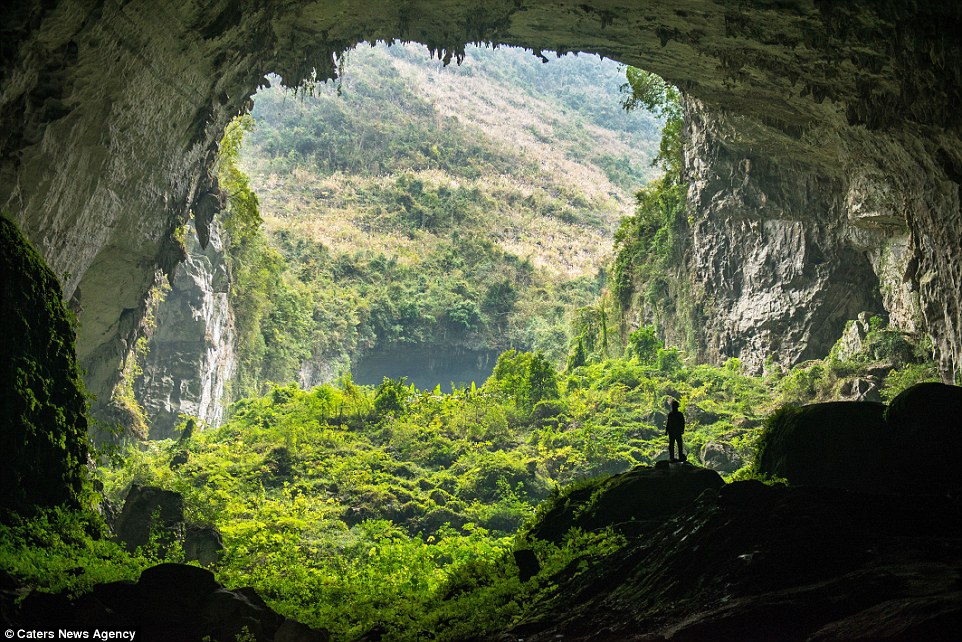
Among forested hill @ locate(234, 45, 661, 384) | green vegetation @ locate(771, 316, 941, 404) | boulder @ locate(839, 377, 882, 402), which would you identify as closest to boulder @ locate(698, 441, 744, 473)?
green vegetation @ locate(771, 316, 941, 404)

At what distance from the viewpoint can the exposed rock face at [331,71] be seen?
35.4 feet

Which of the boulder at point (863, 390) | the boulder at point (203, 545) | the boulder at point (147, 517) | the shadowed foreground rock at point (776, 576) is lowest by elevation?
the shadowed foreground rock at point (776, 576)

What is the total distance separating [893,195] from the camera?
15.8m

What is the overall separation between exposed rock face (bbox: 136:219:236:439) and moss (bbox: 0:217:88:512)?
17.9 metres

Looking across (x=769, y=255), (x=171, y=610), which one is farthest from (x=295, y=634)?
(x=769, y=255)

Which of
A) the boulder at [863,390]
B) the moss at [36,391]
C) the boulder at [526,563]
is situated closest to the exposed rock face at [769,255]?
the boulder at [863,390]

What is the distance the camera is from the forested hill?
42562mm

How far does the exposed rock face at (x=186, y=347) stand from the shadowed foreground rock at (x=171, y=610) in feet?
67.6

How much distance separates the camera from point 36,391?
338 inches

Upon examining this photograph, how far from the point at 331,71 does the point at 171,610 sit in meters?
12.8

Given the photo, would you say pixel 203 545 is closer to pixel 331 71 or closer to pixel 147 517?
pixel 147 517

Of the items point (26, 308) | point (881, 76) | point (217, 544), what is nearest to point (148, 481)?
point (217, 544)

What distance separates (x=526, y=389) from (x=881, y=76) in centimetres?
1454

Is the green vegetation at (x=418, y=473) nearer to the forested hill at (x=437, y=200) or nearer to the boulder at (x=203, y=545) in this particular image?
the boulder at (x=203, y=545)
